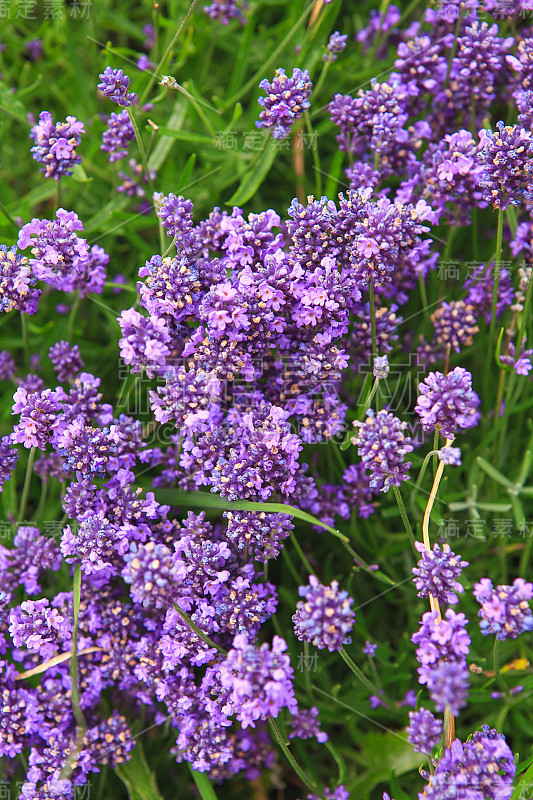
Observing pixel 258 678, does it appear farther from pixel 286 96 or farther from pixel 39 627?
pixel 286 96

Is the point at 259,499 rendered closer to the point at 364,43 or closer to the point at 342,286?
the point at 342,286

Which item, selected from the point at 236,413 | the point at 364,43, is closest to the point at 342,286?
the point at 236,413

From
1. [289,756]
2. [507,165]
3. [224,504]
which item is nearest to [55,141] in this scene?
[224,504]

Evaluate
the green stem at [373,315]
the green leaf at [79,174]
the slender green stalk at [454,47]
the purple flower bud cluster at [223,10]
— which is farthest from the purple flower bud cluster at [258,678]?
the purple flower bud cluster at [223,10]

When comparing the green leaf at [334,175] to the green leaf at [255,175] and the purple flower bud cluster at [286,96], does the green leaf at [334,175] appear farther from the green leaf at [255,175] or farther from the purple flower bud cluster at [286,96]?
the purple flower bud cluster at [286,96]

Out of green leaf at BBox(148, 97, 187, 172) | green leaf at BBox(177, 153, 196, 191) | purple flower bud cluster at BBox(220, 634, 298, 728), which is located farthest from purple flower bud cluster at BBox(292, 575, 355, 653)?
green leaf at BBox(148, 97, 187, 172)
